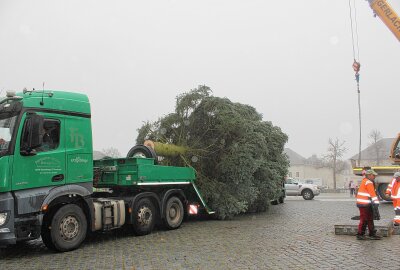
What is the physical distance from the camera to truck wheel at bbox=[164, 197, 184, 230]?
1098cm

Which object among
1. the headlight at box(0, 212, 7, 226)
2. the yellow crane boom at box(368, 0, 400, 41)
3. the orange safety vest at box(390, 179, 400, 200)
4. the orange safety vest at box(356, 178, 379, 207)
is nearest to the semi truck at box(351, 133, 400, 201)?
the yellow crane boom at box(368, 0, 400, 41)

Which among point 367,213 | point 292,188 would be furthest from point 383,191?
point 367,213

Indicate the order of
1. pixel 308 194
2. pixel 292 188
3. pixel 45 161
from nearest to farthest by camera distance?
1. pixel 45 161
2. pixel 308 194
3. pixel 292 188

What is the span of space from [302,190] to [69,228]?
2040cm

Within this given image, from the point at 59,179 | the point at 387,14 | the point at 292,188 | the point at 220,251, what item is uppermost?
the point at 387,14

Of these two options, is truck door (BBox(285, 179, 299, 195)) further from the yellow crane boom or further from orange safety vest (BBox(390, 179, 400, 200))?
orange safety vest (BBox(390, 179, 400, 200))

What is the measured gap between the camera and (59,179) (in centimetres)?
782

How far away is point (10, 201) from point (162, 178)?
4.50 meters

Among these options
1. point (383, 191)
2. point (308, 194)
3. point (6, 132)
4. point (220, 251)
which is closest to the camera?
point (6, 132)

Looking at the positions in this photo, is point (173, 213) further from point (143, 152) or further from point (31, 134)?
point (31, 134)

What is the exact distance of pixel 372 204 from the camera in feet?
29.7

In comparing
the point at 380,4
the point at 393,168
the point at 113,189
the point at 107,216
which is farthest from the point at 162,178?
the point at 380,4

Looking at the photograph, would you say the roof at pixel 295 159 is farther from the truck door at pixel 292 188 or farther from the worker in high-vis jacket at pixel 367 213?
the worker in high-vis jacket at pixel 367 213

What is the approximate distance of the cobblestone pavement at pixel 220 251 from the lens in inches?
259
